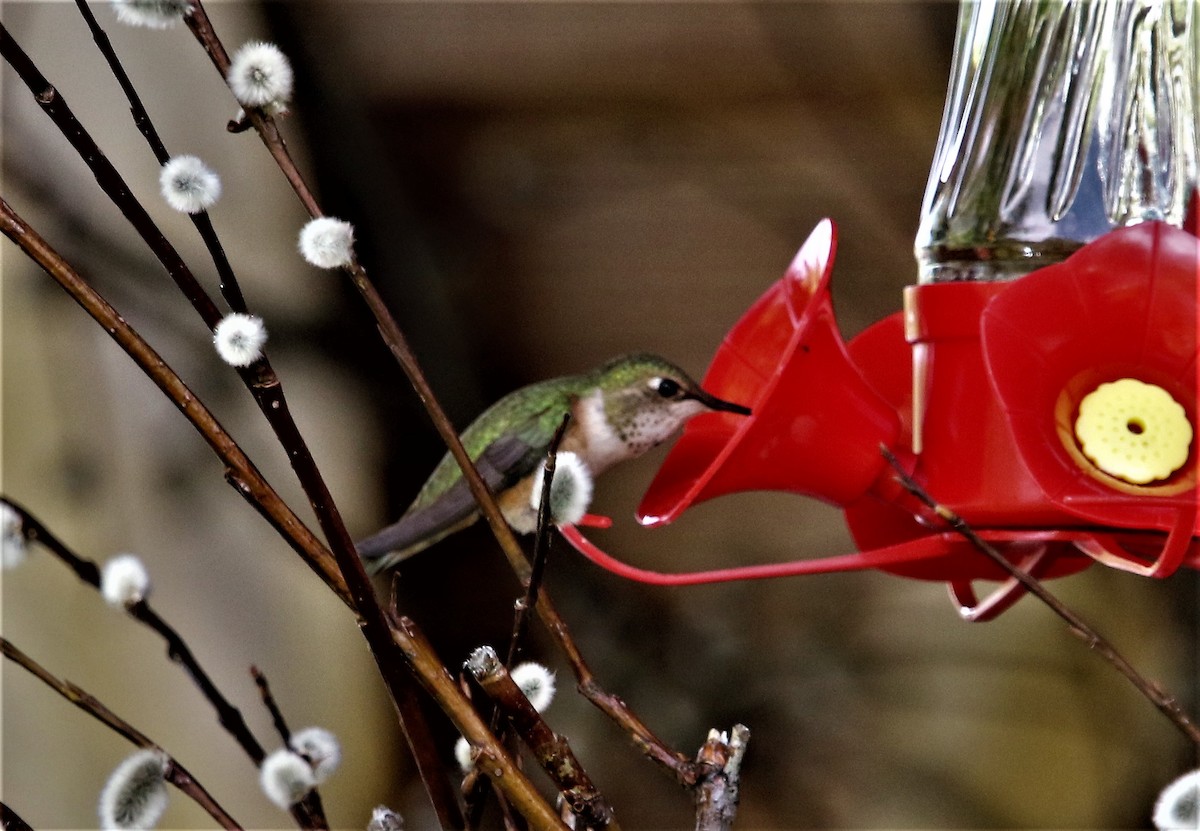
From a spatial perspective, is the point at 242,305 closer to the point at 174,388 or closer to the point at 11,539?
the point at 174,388

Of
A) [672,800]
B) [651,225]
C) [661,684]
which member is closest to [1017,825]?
[672,800]

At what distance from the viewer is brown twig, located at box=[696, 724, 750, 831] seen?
65 cm

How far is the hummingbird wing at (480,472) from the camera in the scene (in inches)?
49.6

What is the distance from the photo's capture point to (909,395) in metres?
1.28

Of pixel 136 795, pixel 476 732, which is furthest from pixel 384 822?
pixel 136 795

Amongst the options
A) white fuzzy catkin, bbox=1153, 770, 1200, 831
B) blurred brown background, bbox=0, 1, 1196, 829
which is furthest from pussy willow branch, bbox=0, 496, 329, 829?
blurred brown background, bbox=0, 1, 1196, 829

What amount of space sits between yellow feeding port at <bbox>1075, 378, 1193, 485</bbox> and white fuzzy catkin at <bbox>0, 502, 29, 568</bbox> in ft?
2.63

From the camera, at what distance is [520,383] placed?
303cm

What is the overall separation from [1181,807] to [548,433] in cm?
86

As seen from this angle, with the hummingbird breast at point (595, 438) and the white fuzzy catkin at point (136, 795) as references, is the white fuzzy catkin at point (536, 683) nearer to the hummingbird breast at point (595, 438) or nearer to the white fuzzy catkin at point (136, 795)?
the white fuzzy catkin at point (136, 795)

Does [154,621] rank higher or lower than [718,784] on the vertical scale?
higher

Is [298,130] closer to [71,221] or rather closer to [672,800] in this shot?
[71,221]

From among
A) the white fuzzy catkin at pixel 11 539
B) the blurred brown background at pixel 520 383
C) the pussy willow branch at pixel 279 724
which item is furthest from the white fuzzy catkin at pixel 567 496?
the blurred brown background at pixel 520 383

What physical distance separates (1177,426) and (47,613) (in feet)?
8.46
